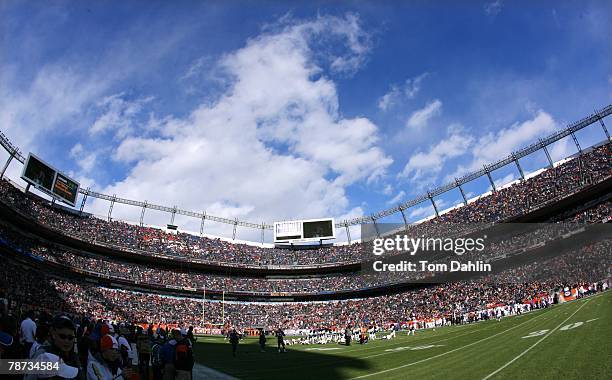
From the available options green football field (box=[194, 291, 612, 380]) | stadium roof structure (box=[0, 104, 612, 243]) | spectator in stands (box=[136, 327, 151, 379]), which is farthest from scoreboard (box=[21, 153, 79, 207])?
spectator in stands (box=[136, 327, 151, 379])

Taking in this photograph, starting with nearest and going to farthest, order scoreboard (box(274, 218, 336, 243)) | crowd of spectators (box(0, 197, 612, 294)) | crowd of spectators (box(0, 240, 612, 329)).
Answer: crowd of spectators (box(0, 240, 612, 329)) → crowd of spectators (box(0, 197, 612, 294)) → scoreboard (box(274, 218, 336, 243))

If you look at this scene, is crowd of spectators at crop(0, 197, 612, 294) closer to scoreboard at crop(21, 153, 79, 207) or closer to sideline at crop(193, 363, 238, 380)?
scoreboard at crop(21, 153, 79, 207)

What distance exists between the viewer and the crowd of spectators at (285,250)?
4744 centimetres

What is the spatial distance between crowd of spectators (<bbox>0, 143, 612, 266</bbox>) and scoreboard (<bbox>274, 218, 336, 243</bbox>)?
254cm

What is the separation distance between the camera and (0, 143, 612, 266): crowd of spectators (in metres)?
47.4

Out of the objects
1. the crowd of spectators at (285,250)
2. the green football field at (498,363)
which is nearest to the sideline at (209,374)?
the green football field at (498,363)

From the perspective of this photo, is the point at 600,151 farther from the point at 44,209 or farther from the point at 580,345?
the point at 44,209

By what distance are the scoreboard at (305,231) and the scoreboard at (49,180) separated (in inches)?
1316

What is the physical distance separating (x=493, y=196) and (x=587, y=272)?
21169 mm

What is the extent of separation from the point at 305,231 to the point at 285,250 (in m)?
5.30

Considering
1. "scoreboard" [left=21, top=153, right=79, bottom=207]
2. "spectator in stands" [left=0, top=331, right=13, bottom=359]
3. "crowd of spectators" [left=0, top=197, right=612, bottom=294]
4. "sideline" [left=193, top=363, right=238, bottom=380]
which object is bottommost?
"sideline" [left=193, top=363, right=238, bottom=380]

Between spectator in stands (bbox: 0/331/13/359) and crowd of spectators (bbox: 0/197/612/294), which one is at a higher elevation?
crowd of spectators (bbox: 0/197/612/294)

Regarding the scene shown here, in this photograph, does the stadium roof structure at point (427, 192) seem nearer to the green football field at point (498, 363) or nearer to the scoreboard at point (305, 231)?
the scoreboard at point (305, 231)

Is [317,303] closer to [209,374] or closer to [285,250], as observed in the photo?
[285,250]
